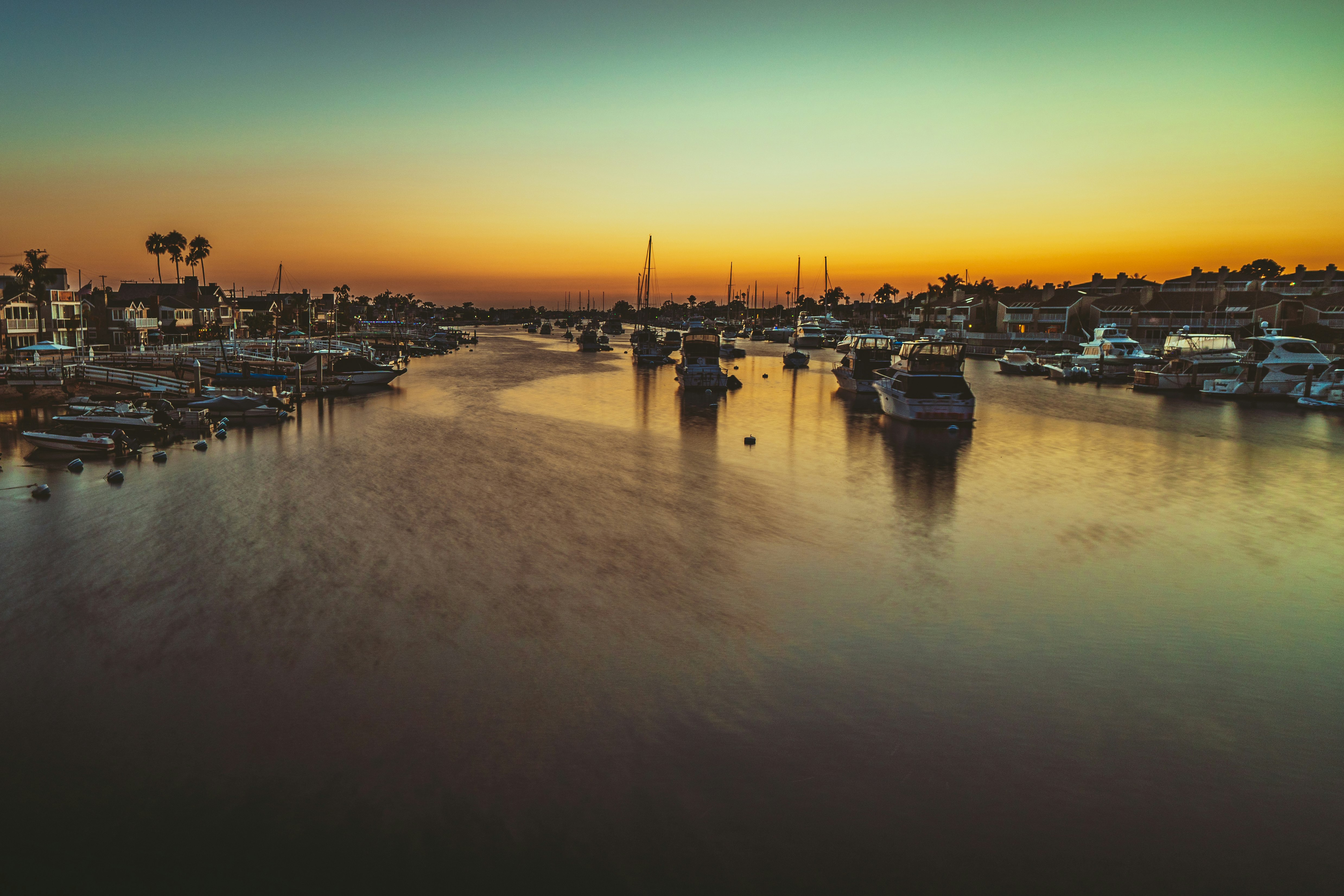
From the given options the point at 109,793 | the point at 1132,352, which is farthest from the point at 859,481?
the point at 1132,352

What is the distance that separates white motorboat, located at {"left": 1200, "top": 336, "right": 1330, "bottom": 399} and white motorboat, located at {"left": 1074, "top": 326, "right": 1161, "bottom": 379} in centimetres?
1191

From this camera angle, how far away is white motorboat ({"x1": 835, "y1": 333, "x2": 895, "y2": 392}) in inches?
2029

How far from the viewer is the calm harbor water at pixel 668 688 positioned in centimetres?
732

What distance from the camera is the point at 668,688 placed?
1056cm

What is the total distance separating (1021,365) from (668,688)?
2903 inches

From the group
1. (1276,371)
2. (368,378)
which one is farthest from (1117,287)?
(368,378)

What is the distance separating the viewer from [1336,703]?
33.3 ft

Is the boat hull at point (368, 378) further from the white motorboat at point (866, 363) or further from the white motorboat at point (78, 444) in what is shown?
the white motorboat at point (866, 363)

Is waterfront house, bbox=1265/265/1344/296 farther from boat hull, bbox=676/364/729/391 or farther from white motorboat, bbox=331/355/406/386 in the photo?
white motorboat, bbox=331/355/406/386

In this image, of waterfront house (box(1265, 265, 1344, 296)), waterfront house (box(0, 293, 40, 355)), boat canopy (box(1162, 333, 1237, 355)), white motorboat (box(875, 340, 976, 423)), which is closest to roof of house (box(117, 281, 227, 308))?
waterfront house (box(0, 293, 40, 355))

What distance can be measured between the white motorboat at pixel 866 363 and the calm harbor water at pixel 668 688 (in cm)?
2789

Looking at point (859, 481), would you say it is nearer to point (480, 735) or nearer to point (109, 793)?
point (480, 735)

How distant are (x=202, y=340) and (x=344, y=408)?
2200 inches

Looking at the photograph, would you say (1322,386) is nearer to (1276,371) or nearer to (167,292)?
(1276,371)
